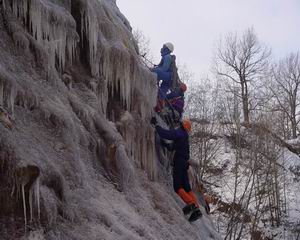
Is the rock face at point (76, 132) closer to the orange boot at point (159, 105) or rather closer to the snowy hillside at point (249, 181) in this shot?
the orange boot at point (159, 105)

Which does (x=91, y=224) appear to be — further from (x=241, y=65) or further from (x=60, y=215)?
(x=241, y=65)

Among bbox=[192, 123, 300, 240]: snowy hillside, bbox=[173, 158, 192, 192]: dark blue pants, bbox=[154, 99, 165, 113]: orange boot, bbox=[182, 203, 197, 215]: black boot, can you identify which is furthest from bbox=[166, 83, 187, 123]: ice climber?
bbox=[192, 123, 300, 240]: snowy hillside

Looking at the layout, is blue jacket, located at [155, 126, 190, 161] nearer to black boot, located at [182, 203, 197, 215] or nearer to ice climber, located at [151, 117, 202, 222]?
ice climber, located at [151, 117, 202, 222]

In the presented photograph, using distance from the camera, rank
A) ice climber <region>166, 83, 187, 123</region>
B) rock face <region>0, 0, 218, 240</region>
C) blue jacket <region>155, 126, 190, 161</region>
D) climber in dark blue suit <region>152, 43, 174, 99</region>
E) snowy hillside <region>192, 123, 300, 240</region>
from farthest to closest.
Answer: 1. snowy hillside <region>192, 123, 300, 240</region>
2. ice climber <region>166, 83, 187, 123</region>
3. climber in dark blue suit <region>152, 43, 174, 99</region>
4. blue jacket <region>155, 126, 190, 161</region>
5. rock face <region>0, 0, 218, 240</region>

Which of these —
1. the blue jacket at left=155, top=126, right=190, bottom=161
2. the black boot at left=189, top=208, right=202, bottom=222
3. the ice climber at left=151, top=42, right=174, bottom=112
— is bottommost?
the black boot at left=189, top=208, right=202, bottom=222

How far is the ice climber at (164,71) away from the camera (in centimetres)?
1044

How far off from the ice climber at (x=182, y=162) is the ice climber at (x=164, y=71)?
1573 mm

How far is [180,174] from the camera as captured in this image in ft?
29.8

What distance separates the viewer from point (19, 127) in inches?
203

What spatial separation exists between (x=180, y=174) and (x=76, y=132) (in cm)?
347

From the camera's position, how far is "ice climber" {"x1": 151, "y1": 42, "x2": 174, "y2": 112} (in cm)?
1044

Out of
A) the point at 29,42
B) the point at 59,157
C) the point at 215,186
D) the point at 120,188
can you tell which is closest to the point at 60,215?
the point at 59,157

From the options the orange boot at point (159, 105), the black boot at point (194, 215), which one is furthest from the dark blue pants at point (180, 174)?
the orange boot at point (159, 105)

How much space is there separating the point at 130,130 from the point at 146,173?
90 centimetres
